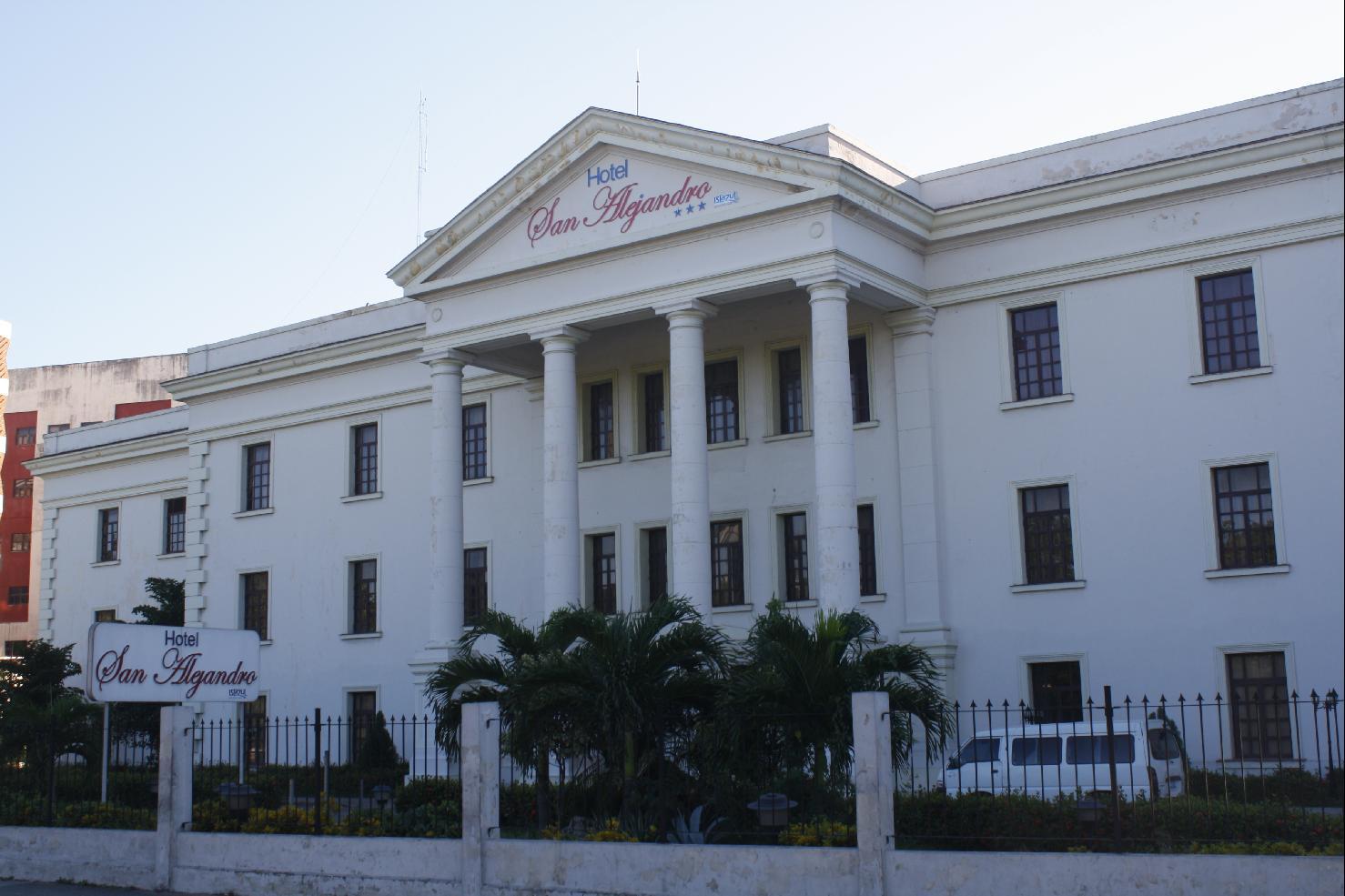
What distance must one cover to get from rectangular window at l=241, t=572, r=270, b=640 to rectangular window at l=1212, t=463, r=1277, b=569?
74.7 ft

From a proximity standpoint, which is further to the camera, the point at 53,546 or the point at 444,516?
the point at 53,546

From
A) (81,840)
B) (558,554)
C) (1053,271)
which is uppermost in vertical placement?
(1053,271)

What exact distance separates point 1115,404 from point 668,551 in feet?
30.4

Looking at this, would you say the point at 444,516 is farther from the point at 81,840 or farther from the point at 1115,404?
the point at 1115,404

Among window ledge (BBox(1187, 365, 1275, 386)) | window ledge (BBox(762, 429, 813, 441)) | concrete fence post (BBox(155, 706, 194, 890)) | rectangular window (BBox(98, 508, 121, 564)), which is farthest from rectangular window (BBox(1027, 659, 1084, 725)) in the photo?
rectangular window (BBox(98, 508, 121, 564))

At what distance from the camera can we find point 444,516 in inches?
1198

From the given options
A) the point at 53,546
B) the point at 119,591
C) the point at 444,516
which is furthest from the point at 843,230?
the point at 53,546

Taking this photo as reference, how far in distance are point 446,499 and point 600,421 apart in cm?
403

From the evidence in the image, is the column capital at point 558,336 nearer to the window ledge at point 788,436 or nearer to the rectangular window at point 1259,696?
the window ledge at point 788,436

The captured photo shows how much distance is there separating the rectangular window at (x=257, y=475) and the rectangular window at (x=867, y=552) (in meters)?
16.7

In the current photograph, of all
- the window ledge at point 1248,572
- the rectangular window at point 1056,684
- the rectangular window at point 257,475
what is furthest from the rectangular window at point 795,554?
the rectangular window at point 257,475

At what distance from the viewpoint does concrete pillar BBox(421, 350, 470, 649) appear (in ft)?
99.1

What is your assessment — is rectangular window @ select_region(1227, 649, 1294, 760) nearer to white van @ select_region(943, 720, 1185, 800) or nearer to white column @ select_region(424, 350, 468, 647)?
white van @ select_region(943, 720, 1185, 800)

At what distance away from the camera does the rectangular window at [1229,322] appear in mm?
25328
